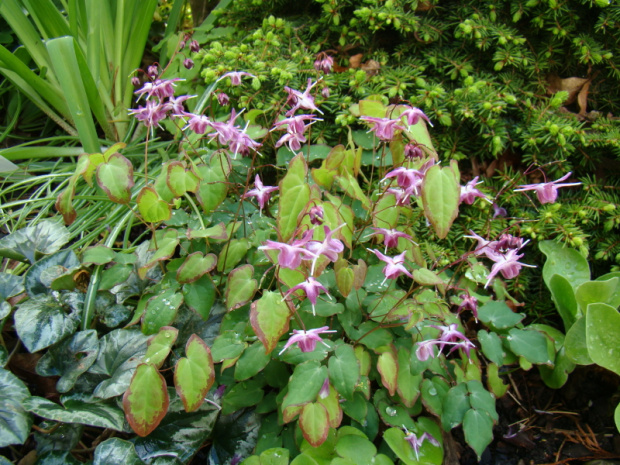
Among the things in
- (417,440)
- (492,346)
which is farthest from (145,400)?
(492,346)

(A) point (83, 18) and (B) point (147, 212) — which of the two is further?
(A) point (83, 18)

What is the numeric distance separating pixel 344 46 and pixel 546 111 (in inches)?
29.8

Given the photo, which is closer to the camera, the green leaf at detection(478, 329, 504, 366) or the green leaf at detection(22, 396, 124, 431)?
the green leaf at detection(22, 396, 124, 431)

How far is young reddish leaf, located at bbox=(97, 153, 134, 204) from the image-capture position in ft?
3.21

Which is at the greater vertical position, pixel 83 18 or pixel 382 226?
pixel 83 18

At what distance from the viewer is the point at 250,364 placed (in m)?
0.95

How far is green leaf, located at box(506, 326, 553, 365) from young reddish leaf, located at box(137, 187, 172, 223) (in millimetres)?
939

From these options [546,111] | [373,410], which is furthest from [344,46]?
[373,410]

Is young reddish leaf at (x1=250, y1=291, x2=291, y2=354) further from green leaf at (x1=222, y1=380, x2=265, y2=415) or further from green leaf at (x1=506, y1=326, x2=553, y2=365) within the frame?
green leaf at (x1=506, y1=326, x2=553, y2=365)

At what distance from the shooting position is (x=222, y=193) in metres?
1.08

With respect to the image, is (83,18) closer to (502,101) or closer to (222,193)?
(222,193)

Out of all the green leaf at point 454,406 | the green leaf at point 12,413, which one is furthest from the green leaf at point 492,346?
the green leaf at point 12,413

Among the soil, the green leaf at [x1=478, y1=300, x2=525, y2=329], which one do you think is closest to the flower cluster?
the green leaf at [x1=478, y1=300, x2=525, y2=329]

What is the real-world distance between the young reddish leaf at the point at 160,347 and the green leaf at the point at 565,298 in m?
1.03
